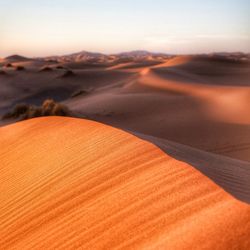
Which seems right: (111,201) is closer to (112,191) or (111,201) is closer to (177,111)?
(112,191)

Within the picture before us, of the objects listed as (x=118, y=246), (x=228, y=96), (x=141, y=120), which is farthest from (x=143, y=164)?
(x=228, y=96)

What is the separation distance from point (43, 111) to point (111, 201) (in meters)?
8.22

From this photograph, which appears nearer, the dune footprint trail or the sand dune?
the dune footprint trail

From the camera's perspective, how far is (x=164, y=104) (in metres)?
11.2

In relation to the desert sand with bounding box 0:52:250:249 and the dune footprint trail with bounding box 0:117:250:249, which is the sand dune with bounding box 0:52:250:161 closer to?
the desert sand with bounding box 0:52:250:249

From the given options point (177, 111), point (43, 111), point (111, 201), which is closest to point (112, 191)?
point (111, 201)

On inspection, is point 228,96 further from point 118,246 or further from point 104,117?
point 118,246

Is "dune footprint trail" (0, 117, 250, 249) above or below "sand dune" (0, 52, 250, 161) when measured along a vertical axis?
above

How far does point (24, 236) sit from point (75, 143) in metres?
1.64

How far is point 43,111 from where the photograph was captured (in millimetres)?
10477

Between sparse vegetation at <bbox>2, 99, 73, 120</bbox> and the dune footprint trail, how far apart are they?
585 cm

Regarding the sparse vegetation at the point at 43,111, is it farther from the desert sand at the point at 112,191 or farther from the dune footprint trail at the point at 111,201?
the dune footprint trail at the point at 111,201

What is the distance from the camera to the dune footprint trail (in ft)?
6.75

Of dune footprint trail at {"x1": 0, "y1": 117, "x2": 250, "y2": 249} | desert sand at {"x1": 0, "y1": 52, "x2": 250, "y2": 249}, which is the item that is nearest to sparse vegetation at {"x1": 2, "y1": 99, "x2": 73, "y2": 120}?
desert sand at {"x1": 0, "y1": 52, "x2": 250, "y2": 249}
